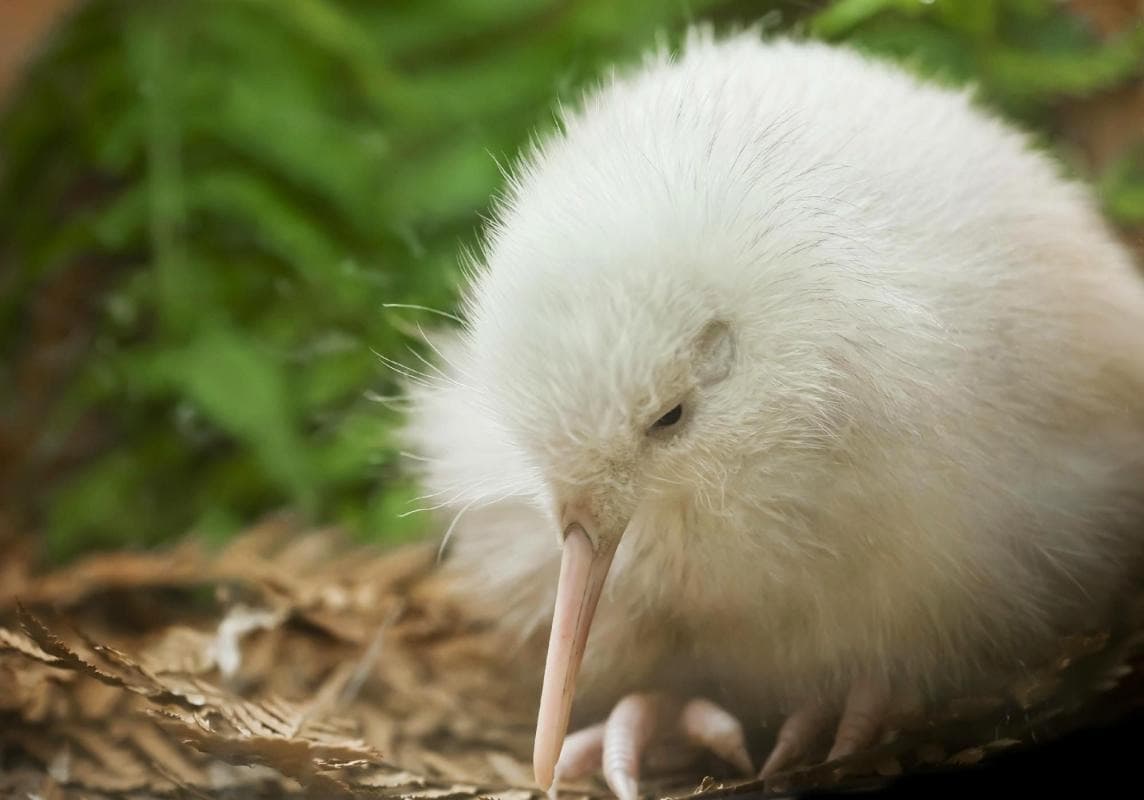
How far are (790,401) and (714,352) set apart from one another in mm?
90

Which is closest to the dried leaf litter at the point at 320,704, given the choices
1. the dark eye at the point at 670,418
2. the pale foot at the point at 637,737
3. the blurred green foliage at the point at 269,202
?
the pale foot at the point at 637,737

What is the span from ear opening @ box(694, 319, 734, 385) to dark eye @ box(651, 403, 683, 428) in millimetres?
33

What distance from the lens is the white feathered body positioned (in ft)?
3.51

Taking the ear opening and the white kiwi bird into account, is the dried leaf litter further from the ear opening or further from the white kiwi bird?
the ear opening

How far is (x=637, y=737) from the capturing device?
4.15 ft

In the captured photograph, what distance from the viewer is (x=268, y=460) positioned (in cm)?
188

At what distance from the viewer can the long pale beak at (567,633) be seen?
3.52 ft

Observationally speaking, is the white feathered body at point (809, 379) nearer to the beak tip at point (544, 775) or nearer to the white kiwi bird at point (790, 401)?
the white kiwi bird at point (790, 401)

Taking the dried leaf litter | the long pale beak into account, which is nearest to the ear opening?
the long pale beak

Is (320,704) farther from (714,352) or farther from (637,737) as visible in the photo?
(714,352)

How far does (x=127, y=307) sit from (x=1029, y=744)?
5.57ft

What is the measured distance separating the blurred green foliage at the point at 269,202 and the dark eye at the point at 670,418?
0.44 meters

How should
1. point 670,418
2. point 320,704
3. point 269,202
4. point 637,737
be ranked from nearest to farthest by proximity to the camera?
point 670,418 → point 637,737 → point 320,704 → point 269,202

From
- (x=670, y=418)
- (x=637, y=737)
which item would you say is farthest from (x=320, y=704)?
(x=670, y=418)
